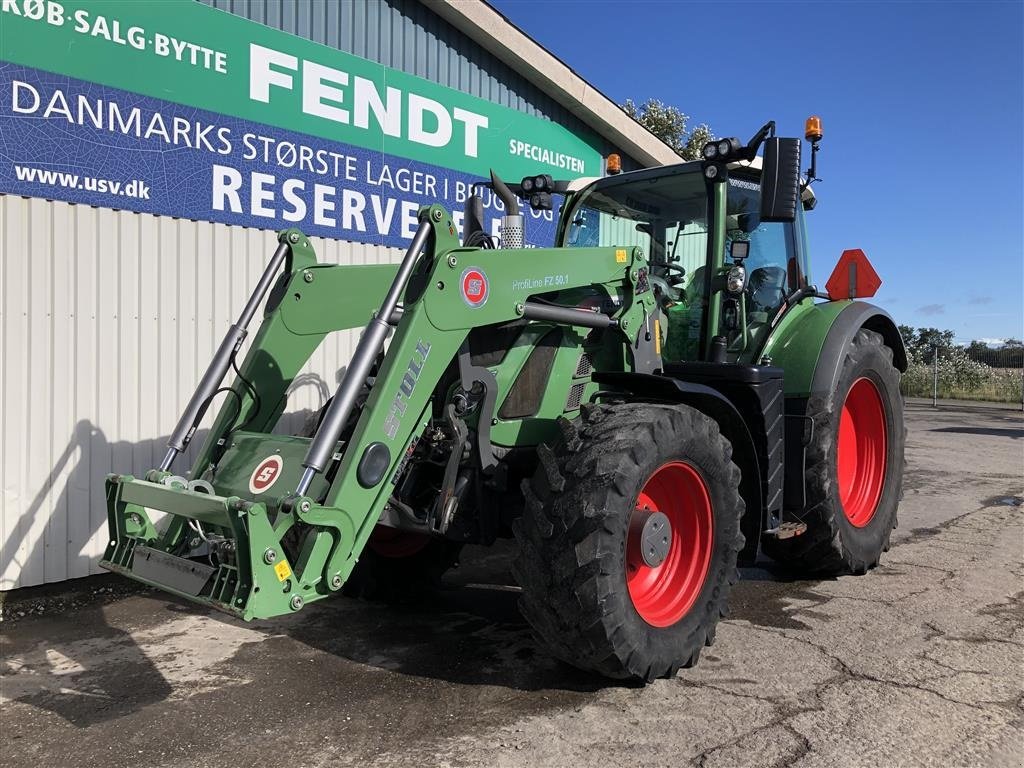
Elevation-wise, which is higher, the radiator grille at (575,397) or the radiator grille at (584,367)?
the radiator grille at (584,367)

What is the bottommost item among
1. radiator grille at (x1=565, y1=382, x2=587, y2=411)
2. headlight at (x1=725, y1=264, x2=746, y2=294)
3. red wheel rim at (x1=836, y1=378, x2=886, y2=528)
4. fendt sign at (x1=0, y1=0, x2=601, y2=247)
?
red wheel rim at (x1=836, y1=378, x2=886, y2=528)

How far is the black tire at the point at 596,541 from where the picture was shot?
3.28 m

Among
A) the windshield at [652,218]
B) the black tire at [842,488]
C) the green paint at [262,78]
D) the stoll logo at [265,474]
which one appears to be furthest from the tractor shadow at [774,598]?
the green paint at [262,78]

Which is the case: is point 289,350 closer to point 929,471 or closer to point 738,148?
point 738,148

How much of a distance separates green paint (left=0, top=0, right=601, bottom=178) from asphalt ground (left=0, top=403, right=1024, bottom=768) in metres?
3.44

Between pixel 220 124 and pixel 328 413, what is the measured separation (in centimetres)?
371

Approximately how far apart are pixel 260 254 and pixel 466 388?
124 inches

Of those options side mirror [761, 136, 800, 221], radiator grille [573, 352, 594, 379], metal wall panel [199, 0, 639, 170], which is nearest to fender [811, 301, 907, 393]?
side mirror [761, 136, 800, 221]

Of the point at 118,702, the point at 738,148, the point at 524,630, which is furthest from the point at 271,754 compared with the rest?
the point at 738,148

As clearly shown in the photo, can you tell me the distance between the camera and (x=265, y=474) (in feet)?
11.7

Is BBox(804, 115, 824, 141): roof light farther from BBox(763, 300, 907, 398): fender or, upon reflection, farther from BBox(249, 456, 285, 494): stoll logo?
BBox(249, 456, 285, 494): stoll logo

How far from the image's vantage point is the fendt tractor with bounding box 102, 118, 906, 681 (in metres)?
3.28

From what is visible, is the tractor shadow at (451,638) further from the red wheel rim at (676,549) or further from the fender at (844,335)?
the fender at (844,335)

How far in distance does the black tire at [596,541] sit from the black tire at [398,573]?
1.47 metres
